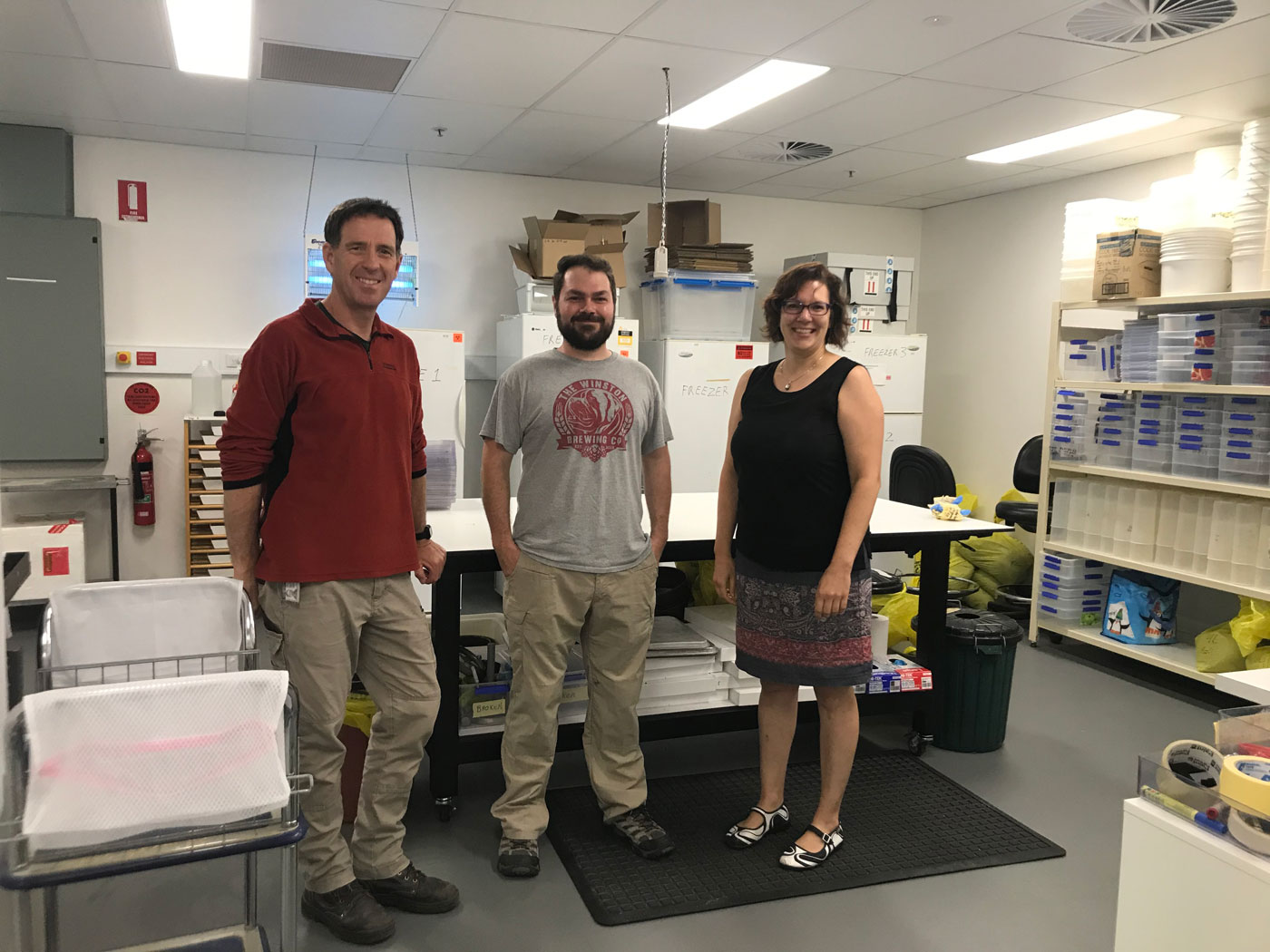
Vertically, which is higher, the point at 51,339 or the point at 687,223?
the point at 687,223

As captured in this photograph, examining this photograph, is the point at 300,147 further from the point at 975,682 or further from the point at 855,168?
the point at 975,682

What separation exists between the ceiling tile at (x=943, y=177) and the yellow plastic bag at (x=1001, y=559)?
210cm

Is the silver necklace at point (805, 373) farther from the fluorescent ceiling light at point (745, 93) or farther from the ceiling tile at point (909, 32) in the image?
the fluorescent ceiling light at point (745, 93)

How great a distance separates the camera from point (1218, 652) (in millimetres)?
3881

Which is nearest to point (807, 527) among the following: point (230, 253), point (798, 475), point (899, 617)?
point (798, 475)

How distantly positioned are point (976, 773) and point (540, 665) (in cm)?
162

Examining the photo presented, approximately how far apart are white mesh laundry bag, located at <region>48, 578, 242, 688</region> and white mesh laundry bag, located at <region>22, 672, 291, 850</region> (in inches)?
15.9

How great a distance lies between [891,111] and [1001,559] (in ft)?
8.31

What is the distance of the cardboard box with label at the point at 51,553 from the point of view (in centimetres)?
323

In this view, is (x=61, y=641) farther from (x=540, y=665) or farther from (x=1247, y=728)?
(x=1247, y=728)

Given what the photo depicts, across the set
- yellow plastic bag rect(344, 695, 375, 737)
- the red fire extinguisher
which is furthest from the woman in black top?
the red fire extinguisher

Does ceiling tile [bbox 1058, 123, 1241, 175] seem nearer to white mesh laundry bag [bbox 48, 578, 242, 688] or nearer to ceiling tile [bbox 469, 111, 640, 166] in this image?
ceiling tile [bbox 469, 111, 640, 166]

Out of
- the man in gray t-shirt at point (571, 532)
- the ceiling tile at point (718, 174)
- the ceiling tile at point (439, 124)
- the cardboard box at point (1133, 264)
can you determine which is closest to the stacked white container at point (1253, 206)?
the cardboard box at point (1133, 264)

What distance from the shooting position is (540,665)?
242 cm
